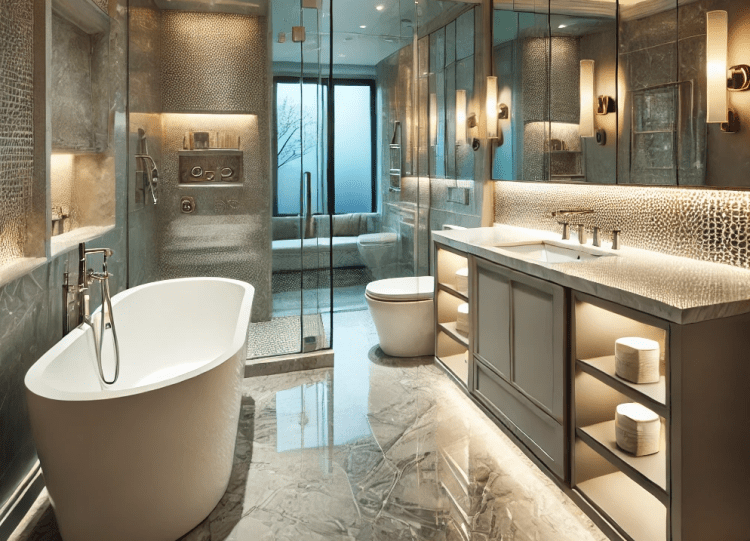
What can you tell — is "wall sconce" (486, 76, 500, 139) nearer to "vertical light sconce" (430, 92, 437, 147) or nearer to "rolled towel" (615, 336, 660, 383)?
"vertical light sconce" (430, 92, 437, 147)

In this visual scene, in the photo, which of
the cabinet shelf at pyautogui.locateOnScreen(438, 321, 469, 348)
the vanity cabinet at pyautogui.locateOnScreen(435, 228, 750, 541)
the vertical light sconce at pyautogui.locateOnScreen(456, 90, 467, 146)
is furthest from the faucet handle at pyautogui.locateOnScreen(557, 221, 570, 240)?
the vertical light sconce at pyautogui.locateOnScreen(456, 90, 467, 146)

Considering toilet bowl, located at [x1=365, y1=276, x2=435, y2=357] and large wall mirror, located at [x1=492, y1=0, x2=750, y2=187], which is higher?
large wall mirror, located at [x1=492, y1=0, x2=750, y2=187]

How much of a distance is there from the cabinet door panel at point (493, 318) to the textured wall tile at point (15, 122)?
81.7 inches

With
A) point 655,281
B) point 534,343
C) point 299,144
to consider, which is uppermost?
point 299,144

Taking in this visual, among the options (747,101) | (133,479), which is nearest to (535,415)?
(747,101)

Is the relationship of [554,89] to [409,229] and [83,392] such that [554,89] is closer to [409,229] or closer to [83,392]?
[409,229]

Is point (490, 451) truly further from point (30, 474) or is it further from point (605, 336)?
point (30, 474)

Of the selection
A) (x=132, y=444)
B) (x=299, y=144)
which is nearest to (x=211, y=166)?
(x=299, y=144)

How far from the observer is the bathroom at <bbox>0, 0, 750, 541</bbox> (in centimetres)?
185

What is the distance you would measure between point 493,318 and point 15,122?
2.22 m

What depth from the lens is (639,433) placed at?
1.74m

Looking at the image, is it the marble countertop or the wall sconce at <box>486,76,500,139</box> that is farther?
the wall sconce at <box>486,76,500,139</box>

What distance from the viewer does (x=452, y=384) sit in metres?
3.28

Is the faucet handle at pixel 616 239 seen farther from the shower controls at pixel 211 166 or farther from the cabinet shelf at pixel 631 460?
the shower controls at pixel 211 166
